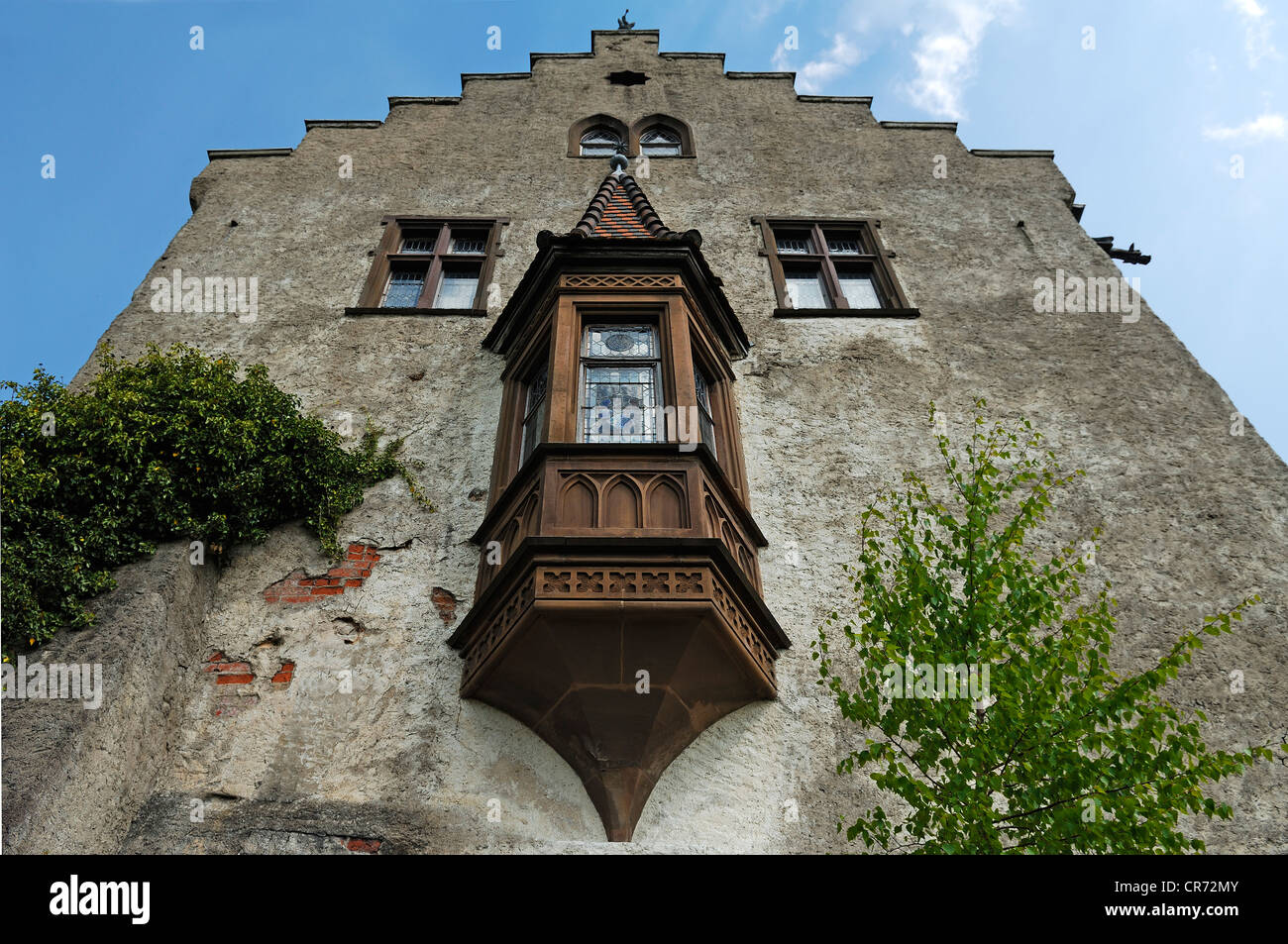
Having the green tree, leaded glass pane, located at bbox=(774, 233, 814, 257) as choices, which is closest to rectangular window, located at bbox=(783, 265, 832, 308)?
leaded glass pane, located at bbox=(774, 233, 814, 257)

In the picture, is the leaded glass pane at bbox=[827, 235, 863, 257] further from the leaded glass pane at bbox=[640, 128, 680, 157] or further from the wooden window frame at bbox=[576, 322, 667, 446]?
the wooden window frame at bbox=[576, 322, 667, 446]

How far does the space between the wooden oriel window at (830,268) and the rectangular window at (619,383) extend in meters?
2.67

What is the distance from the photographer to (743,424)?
918 centimetres

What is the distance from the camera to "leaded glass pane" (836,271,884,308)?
1124 centimetres

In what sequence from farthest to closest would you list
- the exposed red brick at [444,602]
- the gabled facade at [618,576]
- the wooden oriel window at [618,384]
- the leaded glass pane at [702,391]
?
the leaded glass pane at [702,391] → the wooden oriel window at [618,384] → the exposed red brick at [444,602] → the gabled facade at [618,576]

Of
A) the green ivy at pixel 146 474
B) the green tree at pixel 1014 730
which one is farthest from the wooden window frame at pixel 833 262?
the green ivy at pixel 146 474

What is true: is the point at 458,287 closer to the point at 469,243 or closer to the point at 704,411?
the point at 469,243

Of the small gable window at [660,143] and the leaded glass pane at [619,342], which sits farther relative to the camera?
the small gable window at [660,143]

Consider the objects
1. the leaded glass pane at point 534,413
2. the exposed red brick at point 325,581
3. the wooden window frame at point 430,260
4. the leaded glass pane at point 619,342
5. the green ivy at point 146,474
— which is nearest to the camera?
the green ivy at point 146,474

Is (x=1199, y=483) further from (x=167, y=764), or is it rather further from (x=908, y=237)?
(x=167, y=764)

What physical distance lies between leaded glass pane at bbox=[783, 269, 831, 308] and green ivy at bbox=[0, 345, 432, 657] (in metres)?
4.94

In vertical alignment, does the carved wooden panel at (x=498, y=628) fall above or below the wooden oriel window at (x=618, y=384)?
below

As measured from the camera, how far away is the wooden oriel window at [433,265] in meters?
11.0

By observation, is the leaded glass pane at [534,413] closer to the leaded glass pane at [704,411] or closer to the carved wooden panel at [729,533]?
the leaded glass pane at [704,411]
